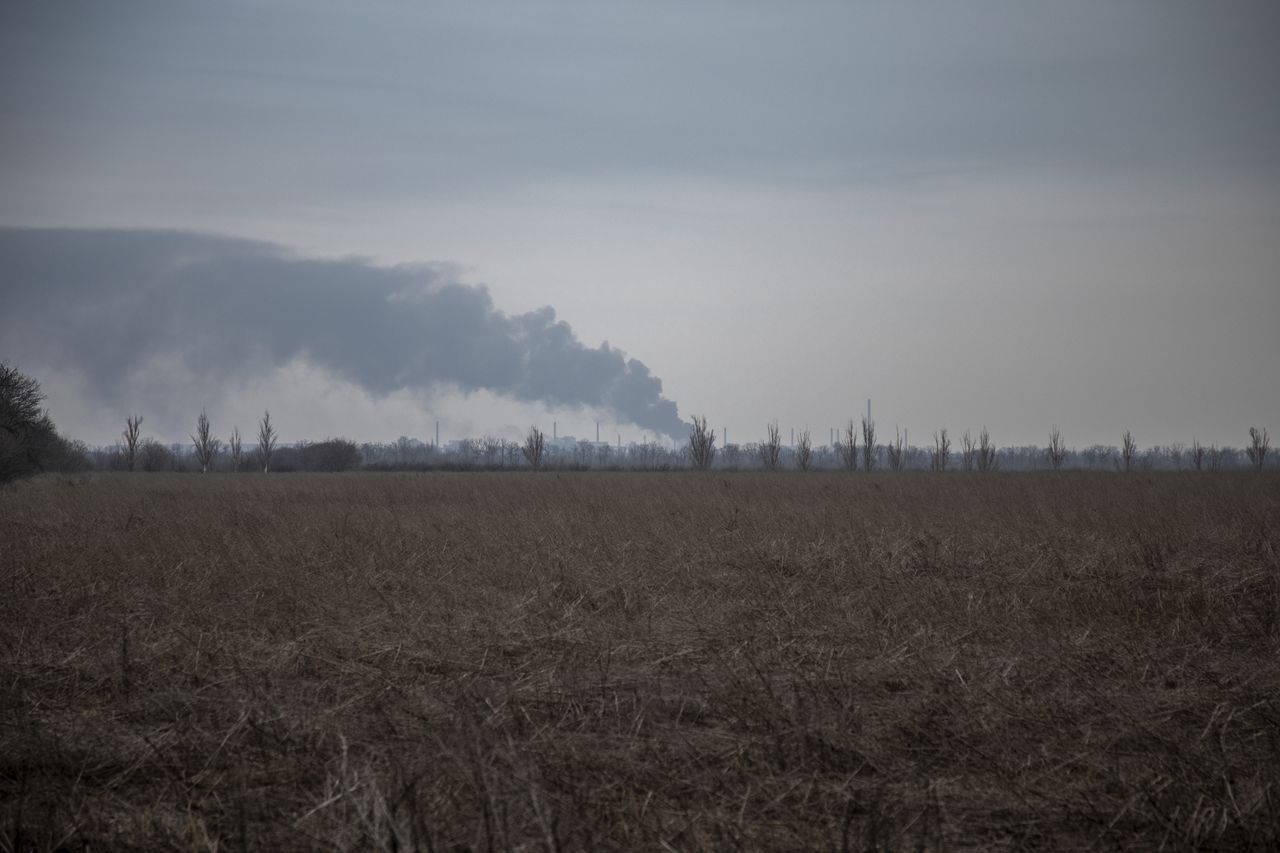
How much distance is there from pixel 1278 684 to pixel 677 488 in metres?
15.3

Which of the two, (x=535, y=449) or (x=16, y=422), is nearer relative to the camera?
(x=16, y=422)

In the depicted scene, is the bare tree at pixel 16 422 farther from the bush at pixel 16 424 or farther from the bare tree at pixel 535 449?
the bare tree at pixel 535 449

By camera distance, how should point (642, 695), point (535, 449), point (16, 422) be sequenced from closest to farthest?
point (642, 695) < point (16, 422) < point (535, 449)

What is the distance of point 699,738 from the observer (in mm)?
3574

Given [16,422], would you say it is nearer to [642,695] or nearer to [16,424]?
[16,424]

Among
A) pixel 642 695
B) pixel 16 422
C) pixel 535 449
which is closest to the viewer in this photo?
pixel 642 695

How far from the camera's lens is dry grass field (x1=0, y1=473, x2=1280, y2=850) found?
2.86m

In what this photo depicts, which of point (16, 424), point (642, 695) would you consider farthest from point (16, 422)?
point (642, 695)

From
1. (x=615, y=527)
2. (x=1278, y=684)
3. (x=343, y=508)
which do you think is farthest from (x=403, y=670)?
(x=343, y=508)

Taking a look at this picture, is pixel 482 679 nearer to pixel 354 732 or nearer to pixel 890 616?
pixel 354 732

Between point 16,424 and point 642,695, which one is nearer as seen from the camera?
point 642,695

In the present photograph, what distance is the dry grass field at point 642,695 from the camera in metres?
2.86

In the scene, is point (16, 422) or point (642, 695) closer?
point (642, 695)

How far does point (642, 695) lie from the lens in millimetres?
4141
